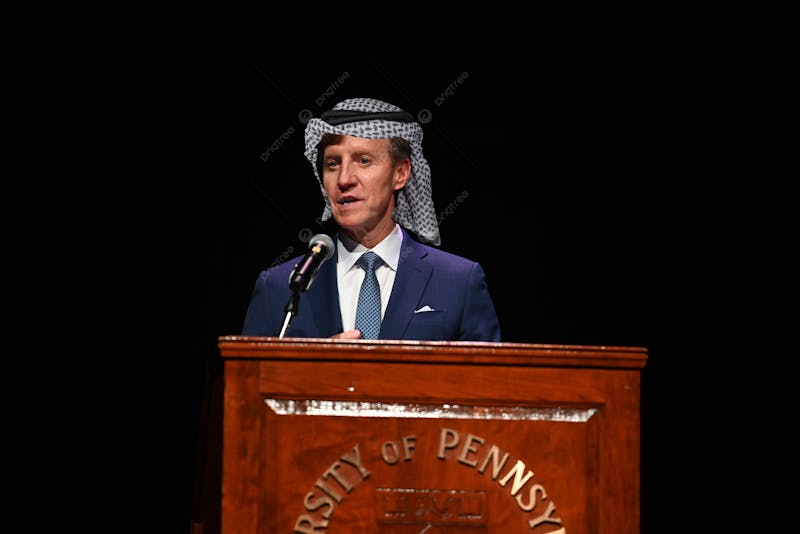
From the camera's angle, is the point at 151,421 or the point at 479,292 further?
the point at 151,421

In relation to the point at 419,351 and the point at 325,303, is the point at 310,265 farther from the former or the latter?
the point at 325,303

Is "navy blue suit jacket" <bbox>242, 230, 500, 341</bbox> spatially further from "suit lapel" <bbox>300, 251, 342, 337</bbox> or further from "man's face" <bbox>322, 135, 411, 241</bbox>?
"man's face" <bbox>322, 135, 411, 241</bbox>

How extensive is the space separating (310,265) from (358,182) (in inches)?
30.7

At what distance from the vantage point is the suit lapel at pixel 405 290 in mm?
2842

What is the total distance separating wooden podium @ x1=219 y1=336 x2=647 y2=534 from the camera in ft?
6.15

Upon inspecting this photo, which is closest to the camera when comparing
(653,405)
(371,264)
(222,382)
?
(222,382)

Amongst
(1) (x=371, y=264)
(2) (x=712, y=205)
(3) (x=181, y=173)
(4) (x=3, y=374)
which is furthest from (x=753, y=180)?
(4) (x=3, y=374)

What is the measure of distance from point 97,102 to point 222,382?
1.81 metres

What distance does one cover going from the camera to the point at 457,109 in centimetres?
349

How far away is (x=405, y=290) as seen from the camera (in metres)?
2.92

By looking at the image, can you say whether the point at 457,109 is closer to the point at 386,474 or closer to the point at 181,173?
the point at 181,173

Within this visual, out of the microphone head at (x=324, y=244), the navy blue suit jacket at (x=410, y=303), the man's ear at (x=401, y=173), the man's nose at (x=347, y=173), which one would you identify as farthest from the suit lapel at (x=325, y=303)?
the microphone head at (x=324, y=244)

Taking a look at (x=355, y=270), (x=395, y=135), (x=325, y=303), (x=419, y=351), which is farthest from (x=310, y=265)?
(x=395, y=135)

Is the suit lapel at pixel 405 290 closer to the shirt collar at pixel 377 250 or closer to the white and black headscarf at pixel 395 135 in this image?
the shirt collar at pixel 377 250
